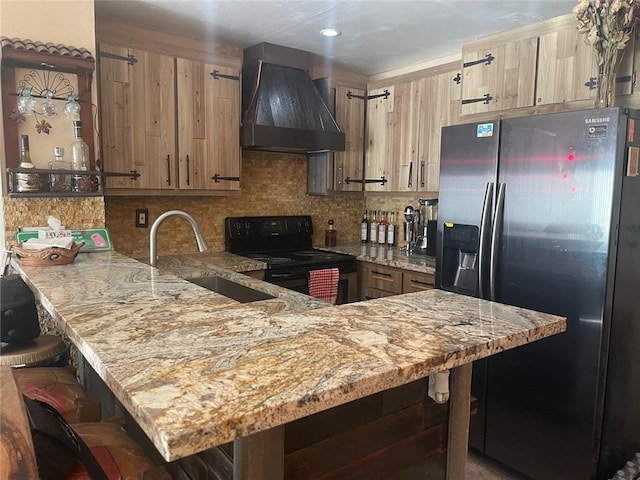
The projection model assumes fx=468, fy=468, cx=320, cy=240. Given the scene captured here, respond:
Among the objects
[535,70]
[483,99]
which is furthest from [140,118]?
[535,70]

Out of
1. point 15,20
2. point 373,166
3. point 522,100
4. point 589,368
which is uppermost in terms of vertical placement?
point 15,20

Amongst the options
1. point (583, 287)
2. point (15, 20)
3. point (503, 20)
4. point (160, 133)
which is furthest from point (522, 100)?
point (15, 20)

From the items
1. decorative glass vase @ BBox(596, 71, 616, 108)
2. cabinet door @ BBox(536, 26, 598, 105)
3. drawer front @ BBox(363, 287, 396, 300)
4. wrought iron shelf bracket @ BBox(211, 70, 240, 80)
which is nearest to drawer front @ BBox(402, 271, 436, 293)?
drawer front @ BBox(363, 287, 396, 300)

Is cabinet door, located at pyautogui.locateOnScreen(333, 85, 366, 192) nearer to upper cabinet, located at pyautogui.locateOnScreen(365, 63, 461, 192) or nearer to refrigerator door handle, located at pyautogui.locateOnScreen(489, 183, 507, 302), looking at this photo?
upper cabinet, located at pyautogui.locateOnScreen(365, 63, 461, 192)

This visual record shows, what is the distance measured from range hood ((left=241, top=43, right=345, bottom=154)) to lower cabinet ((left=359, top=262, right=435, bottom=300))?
0.98m

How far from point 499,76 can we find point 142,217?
253cm

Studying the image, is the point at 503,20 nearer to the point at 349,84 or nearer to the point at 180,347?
the point at 349,84

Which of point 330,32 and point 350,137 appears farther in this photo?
point 350,137

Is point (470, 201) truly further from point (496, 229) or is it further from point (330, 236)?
point (330, 236)

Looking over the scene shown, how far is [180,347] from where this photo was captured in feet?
3.21

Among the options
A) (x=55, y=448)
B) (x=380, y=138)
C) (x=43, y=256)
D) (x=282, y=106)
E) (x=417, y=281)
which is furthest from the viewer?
(x=380, y=138)

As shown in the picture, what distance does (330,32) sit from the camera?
3.08 metres

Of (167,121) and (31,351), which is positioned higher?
(167,121)

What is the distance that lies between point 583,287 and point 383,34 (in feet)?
6.63
